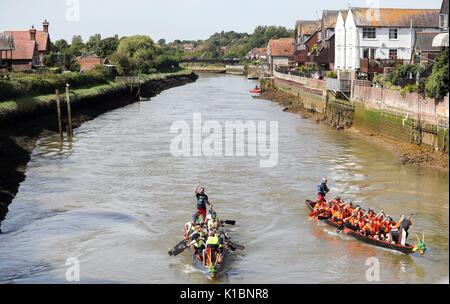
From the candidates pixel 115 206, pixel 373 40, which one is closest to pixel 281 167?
pixel 115 206

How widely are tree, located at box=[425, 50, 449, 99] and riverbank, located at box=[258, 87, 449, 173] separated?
355 cm

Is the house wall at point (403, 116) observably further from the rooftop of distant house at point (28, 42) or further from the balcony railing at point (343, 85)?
the rooftop of distant house at point (28, 42)

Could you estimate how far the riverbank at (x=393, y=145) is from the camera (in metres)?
38.0

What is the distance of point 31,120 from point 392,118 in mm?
29996

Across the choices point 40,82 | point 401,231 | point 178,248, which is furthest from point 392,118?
point 40,82

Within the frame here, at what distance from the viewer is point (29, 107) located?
5347 centimetres

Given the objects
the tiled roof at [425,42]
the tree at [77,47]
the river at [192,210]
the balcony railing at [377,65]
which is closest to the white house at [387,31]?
the balcony railing at [377,65]

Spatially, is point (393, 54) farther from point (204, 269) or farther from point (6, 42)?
point (204, 269)

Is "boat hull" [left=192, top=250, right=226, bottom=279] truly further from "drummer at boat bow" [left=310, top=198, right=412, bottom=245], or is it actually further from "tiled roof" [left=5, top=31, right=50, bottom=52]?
"tiled roof" [left=5, top=31, right=50, bottom=52]

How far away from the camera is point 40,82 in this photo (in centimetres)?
6319

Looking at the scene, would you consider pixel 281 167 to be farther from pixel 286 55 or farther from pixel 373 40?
pixel 286 55

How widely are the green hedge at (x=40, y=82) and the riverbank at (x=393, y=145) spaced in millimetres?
26084

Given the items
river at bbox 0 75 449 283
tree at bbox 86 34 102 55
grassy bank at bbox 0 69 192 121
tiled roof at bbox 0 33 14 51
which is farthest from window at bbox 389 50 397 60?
tree at bbox 86 34 102 55
